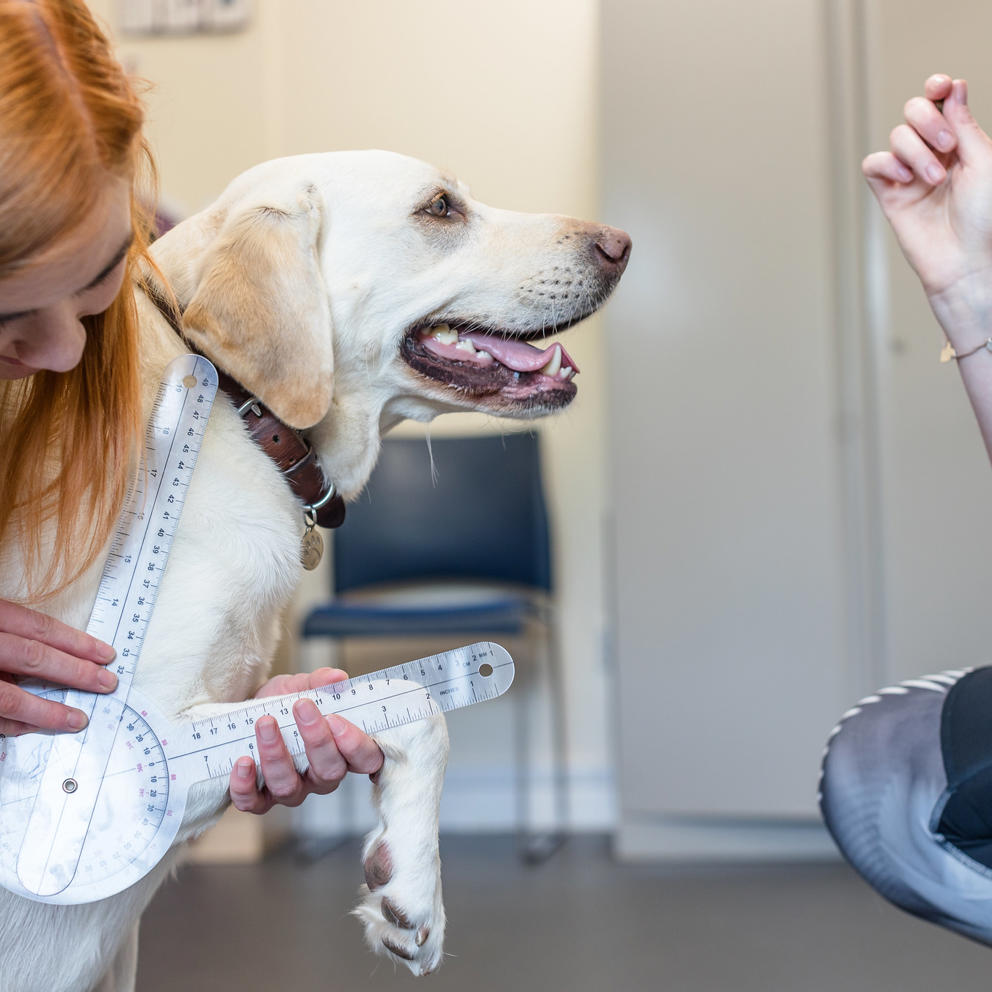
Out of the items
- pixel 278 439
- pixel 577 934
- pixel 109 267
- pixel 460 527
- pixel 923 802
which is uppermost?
pixel 109 267

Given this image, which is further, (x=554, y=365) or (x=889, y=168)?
(x=554, y=365)

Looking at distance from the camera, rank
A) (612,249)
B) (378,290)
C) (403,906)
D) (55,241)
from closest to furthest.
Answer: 1. (55,241)
2. (403,906)
3. (378,290)
4. (612,249)

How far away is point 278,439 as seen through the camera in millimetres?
1024

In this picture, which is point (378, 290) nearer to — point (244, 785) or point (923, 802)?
point (244, 785)

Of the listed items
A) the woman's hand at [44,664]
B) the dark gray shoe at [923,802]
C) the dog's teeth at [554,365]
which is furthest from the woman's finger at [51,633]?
the dark gray shoe at [923,802]

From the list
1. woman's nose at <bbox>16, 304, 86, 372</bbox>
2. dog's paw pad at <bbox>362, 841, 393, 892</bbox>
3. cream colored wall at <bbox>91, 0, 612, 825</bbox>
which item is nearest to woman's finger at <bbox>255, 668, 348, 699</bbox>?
dog's paw pad at <bbox>362, 841, 393, 892</bbox>

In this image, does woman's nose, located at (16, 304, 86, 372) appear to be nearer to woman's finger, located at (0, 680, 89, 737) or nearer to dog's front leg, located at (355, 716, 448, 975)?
woman's finger, located at (0, 680, 89, 737)

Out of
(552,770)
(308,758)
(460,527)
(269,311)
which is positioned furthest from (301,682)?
(552,770)

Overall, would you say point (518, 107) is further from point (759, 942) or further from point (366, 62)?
point (759, 942)

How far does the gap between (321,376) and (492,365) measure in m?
0.25

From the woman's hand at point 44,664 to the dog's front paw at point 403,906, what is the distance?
0.88 ft

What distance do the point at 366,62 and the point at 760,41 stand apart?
129 cm

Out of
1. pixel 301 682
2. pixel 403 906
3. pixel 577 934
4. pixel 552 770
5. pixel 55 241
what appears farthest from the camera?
pixel 552 770

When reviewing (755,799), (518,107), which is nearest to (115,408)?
(755,799)
